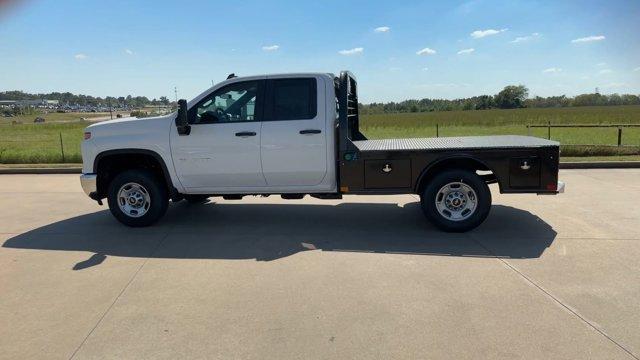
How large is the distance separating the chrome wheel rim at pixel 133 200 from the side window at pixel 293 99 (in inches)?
86.2

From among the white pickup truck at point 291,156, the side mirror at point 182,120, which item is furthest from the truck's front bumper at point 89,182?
the side mirror at point 182,120

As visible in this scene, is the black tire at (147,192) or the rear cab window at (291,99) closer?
the rear cab window at (291,99)

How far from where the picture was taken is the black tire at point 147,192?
6.55m

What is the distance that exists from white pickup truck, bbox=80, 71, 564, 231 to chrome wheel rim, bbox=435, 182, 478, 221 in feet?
0.04

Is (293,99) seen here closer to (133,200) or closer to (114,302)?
(133,200)

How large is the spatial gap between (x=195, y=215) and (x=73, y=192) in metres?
3.64

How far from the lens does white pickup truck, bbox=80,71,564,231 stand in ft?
19.5

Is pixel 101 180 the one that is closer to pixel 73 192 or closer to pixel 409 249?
pixel 73 192

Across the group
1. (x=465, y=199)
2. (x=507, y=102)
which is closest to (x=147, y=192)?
(x=465, y=199)

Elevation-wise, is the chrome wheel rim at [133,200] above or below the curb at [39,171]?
above

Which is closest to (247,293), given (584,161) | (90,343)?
(90,343)

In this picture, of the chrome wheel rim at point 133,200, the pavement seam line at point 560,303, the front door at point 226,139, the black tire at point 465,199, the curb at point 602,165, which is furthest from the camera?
the curb at point 602,165

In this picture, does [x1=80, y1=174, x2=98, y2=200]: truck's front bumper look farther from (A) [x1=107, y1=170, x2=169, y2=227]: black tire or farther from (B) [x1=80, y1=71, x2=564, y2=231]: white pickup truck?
(A) [x1=107, y1=170, x2=169, y2=227]: black tire

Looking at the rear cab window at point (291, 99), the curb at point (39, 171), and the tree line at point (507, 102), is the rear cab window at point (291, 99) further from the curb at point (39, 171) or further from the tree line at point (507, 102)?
the tree line at point (507, 102)
